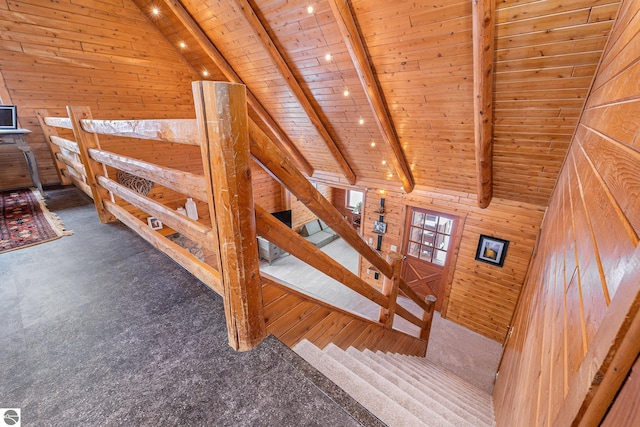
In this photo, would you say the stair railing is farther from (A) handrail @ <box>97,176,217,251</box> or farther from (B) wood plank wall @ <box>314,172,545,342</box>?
(B) wood plank wall @ <box>314,172,545,342</box>

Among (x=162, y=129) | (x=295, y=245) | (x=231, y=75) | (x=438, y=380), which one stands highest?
(x=231, y=75)

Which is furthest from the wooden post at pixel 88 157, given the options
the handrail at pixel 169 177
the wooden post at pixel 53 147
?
the wooden post at pixel 53 147

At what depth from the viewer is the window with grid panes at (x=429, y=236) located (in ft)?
16.0

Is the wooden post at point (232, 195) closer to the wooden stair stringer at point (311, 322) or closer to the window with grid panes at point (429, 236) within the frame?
the wooden stair stringer at point (311, 322)

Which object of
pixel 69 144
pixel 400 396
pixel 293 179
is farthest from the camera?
pixel 69 144

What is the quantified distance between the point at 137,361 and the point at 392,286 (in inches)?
69.7

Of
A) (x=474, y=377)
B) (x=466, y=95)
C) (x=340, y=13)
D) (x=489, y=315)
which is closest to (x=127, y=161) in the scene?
(x=340, y=13)

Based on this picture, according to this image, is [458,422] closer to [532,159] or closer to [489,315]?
[532,159]

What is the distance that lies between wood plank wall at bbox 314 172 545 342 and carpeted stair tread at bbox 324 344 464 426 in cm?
348

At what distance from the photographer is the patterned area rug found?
79.0 inches

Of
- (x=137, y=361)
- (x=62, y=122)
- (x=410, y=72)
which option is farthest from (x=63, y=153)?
(x=410, y=72)

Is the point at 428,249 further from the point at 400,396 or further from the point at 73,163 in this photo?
the point at 73,163

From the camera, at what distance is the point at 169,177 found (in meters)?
1.14

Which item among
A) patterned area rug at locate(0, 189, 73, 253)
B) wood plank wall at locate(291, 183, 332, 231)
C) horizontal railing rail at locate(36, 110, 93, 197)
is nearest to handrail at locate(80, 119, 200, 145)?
patterned area rug at locate(0, 189, 73, 253)
